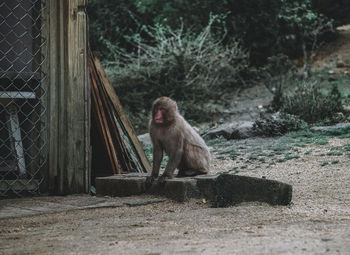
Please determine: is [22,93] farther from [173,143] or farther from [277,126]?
[277,126]

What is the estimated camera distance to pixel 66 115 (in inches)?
196

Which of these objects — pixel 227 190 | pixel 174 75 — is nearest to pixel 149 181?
pixel 227 190

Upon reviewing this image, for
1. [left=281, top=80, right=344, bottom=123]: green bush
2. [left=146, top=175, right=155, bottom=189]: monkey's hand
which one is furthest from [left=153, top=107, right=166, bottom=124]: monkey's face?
[left=281, top=80, right=344, bottom=123]: green bush

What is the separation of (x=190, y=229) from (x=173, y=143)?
5.45ft

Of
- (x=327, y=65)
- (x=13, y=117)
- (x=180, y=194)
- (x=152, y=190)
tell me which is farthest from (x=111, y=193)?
(x=327, y=65)

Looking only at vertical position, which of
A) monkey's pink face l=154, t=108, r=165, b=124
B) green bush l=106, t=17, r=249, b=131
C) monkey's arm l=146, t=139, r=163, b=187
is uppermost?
green bush l=106, t=17, r=249, b=131

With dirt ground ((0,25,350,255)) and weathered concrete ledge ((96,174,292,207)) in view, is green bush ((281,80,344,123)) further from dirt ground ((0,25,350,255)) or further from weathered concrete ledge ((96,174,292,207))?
weathered concrete ledge ((96,174,292,207))

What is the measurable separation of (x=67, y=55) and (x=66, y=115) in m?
0.55

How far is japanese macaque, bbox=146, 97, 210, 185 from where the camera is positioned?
5.11 metres

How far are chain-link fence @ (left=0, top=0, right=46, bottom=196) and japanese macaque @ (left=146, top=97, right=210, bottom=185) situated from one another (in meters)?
1.06

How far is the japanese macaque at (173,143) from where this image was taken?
5109 mm

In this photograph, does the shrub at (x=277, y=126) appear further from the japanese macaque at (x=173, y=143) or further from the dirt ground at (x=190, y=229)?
the japanese macaque at (x=173, y=143)

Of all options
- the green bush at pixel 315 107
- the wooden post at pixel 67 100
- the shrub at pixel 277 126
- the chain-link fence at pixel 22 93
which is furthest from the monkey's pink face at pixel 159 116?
the green bush at pixel 315 107

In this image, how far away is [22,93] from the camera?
5027 mm
